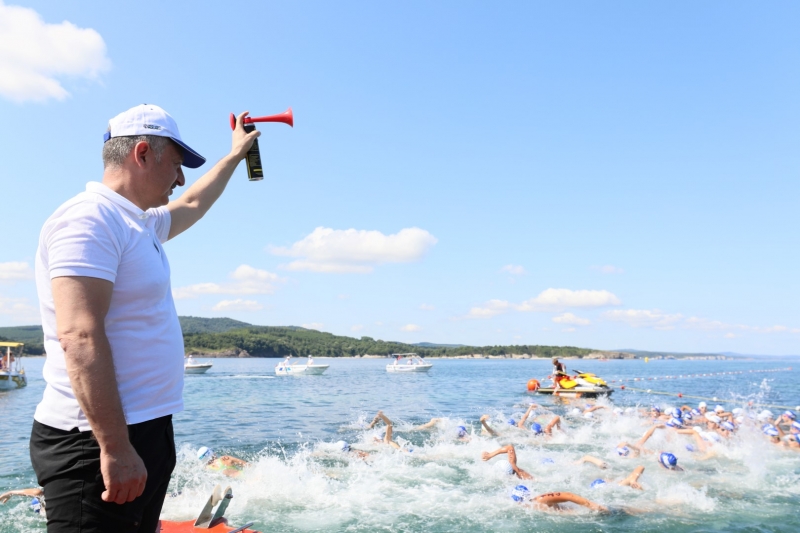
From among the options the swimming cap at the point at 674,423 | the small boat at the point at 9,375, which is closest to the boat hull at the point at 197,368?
the small boat at the point at 9,375

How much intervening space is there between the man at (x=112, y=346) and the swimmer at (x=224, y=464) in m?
8.53

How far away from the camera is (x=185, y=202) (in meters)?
3.04

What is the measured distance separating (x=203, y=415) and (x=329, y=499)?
15.4 m

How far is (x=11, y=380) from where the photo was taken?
33.8 m

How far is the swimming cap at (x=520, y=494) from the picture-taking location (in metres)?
8.59

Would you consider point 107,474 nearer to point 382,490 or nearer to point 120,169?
point 120,169

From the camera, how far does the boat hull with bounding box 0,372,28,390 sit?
32812 mm

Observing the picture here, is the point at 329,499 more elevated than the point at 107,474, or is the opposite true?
the point at 107,474

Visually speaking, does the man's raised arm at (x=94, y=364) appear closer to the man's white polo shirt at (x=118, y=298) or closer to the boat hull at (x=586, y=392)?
the man's white polo shirt at (x=118, y=298)

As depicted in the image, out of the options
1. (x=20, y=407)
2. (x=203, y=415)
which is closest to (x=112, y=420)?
(x=203, y=415)

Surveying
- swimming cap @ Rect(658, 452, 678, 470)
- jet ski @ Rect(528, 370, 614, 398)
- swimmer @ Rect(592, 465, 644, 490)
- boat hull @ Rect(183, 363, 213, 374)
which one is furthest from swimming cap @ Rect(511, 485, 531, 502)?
boat hull @ Rect(183, 363, 213, 374)

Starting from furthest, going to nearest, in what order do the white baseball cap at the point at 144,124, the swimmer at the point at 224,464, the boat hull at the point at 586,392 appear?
1. the boat hull at the point at 586,392
2. the swimmer at the point at 224,464
3. the white baseball cap at the point at 144,124

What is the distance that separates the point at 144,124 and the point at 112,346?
0.89m

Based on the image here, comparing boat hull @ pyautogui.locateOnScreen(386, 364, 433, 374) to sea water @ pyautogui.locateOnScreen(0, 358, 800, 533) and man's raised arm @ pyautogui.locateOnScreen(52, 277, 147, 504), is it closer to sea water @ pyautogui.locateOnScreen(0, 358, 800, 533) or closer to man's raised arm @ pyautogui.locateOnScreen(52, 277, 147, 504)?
sea water @ pyautogui.locateOnScreen(0, 358, 800, 533)
